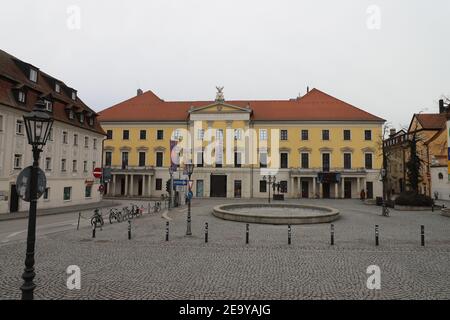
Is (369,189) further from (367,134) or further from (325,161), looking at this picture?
(367,134)

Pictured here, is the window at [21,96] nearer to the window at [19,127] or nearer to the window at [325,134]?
the window at [19,127]

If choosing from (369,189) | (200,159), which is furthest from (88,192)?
(369,189)

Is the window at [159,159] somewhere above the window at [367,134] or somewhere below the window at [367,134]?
below

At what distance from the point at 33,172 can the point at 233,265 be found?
21.9 feet

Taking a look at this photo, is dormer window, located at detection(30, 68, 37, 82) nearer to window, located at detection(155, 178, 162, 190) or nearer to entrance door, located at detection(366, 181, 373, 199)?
window, located at detection(155, 178, 162, 190)

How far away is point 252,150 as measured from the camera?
48.2m

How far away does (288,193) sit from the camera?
46.8 metres

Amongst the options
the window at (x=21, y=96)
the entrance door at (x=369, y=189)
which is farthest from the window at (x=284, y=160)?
the window at (x=21, y=96)

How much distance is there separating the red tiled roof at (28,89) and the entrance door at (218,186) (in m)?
20.0

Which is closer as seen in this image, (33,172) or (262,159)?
(33,172)

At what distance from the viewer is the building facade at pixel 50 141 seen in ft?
79.3

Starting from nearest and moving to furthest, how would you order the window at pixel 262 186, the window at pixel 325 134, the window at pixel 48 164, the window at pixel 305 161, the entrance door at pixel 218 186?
the window at pixel 48 164, the window at pixel 262 186, the window at pixel 325 134, the window at pixel 305 161, the entrance door at pixel 218 186

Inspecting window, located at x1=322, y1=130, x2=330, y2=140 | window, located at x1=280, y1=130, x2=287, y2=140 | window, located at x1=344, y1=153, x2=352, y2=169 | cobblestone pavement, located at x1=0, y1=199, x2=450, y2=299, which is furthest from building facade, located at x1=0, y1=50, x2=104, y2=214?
window, located at x1=344, y1=153, x2=352, y2=169
